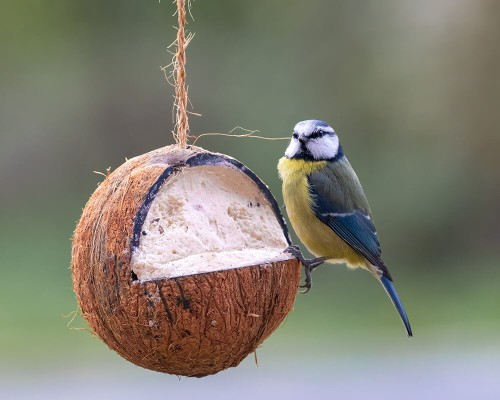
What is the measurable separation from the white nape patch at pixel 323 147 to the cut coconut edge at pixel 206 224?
671 mm

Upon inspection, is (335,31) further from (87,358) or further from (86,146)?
(87,358)

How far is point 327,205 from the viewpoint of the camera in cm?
435

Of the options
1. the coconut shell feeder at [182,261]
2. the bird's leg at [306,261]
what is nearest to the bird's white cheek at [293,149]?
the bird's leg at [306,261]

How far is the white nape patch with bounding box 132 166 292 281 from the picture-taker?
133 inches

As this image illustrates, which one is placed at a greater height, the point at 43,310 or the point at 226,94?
the point at 226,94

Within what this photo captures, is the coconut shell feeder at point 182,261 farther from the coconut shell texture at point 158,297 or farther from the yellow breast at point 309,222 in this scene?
the yellow breast at point 309,222

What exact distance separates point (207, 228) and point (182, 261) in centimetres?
22

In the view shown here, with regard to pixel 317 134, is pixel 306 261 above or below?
below

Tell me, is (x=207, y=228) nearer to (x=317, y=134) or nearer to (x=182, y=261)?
(x=182, y=261)

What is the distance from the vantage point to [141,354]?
344cm

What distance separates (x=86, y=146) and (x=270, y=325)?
821 cm

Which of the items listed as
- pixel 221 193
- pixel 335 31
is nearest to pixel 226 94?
pixel 335 31

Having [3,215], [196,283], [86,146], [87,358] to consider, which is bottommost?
[87,358]

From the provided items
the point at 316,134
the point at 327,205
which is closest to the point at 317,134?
the point at 316,134
